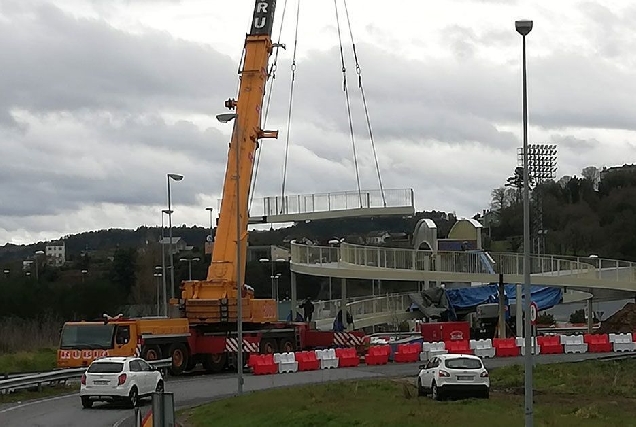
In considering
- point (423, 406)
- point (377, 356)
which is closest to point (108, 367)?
point (423, 406)

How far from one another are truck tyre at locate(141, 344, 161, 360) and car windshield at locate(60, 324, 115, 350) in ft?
4.49

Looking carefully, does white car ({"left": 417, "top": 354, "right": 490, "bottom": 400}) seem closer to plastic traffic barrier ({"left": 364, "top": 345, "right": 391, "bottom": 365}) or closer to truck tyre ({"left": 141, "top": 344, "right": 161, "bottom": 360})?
truck tyre ({"left": 141, "top": 344, "right": 161, "bottom": 360})

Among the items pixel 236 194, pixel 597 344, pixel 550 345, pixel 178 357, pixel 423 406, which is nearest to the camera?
pixel 423 406

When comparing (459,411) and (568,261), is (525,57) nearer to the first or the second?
(459,411)

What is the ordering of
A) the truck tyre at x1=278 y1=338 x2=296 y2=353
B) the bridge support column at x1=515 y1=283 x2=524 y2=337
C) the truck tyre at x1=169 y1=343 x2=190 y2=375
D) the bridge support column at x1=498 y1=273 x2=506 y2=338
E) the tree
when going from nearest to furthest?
the truck tyre at x1=169 y1=343 x2=190 y2=375 < the truck tyre at x1=278 y1=338 x2=296 y2=353 < the bridge support column at x1=498 y1=273 x2=506 y2=338 < the bridge support column at x1=515 y1=283 x2=524 y2=337 < the tree

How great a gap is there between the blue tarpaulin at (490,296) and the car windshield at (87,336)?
2862cm

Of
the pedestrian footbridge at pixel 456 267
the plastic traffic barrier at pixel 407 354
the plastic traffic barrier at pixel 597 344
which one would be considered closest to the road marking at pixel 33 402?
the plastic traffic barrier at pixel 407 354

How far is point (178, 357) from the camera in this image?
41094 mm

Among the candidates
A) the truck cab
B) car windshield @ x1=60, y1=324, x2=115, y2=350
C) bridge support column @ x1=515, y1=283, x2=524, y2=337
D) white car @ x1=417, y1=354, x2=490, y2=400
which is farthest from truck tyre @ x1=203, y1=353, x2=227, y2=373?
bridge support column @ x1=515, y1=283, x2=524, y2=337

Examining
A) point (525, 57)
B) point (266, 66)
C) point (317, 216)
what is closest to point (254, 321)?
point (266, 66)

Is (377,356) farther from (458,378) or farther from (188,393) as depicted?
(458,378)

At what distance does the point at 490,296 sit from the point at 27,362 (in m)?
27.3

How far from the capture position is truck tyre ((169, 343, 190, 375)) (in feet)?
134

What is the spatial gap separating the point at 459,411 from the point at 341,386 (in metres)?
8.61
